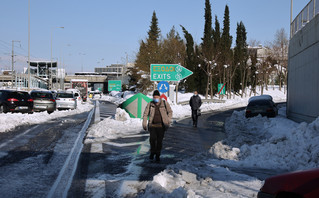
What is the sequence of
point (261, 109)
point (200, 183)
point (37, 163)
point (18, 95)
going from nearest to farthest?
1. point (200, 183)
2. point (37, 163)
3. point (18, 95)
4. point (261, 109)

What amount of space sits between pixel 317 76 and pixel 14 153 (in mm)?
11678

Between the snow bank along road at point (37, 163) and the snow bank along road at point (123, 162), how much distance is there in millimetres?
268

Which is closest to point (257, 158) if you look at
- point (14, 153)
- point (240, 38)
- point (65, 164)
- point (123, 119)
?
point (65, 164)

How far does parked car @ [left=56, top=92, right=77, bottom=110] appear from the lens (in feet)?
96.7

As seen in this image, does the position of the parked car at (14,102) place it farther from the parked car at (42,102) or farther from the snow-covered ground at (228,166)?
the snow-covered ground at (228,166)

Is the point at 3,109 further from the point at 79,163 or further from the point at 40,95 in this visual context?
the point at 79,163

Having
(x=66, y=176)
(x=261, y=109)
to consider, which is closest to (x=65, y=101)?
(x=261, y=109)

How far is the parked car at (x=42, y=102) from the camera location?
2480 cm

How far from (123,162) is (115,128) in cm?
721

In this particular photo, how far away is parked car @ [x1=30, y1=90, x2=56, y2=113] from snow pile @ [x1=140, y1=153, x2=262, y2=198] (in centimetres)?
1975

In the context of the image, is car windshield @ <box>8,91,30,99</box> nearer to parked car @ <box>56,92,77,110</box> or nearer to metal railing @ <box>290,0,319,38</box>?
parked car @ <box>56,92,77,110</box>

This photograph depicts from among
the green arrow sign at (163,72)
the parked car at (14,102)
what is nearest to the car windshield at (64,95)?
Answer: the parked car at (14,102)

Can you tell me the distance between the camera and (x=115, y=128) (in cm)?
1524

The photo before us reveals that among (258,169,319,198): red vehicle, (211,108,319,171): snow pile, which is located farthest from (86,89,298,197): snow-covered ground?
(258,169,319,198): red vehicle
